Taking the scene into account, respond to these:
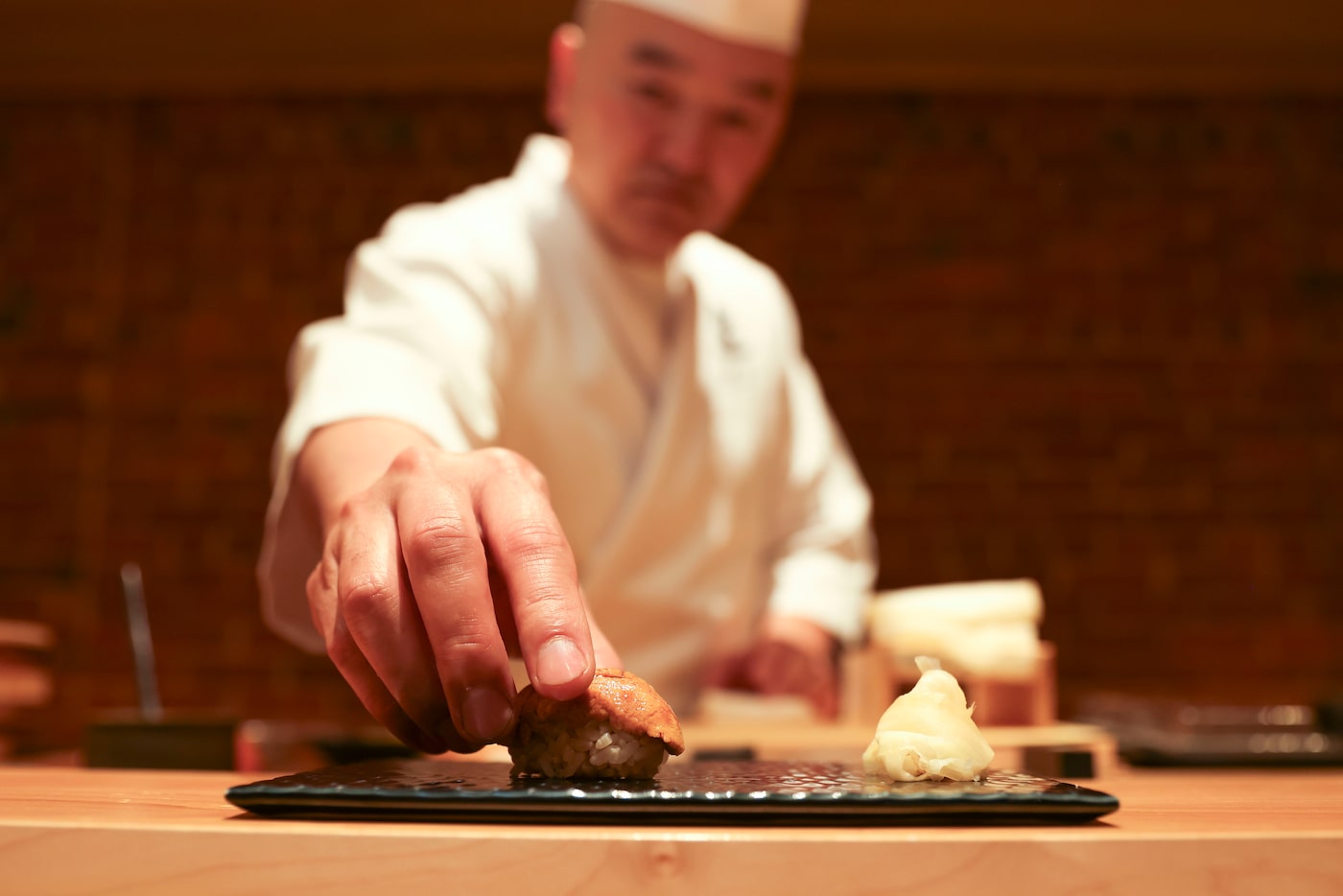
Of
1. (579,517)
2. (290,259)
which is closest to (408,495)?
(579,517)

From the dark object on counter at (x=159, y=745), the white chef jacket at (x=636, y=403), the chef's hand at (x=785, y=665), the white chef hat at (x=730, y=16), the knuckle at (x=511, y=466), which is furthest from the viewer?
the chef's hand at (x=785, y=665)

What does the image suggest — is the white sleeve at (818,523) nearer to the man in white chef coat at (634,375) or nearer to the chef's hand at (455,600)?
the man in white chef coat at (634,375)

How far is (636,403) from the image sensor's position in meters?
1.91

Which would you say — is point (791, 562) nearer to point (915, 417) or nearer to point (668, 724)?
point (668, 724)

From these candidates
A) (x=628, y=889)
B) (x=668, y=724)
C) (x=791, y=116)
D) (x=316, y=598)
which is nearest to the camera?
(x=628, y=889)

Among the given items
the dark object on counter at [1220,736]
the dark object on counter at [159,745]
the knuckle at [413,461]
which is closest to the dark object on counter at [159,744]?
the dark object on counter at [159,745]

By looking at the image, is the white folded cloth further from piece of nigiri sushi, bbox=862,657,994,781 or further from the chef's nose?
piece of nigiri sushi, bbox=862,657,994,781

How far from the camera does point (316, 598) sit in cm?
86

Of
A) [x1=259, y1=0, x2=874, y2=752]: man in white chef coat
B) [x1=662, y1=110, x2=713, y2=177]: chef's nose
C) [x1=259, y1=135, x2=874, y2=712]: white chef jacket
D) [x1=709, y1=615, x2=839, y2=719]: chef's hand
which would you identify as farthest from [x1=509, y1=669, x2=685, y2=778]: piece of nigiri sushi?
[x1=709, y1=615, x2=839, y2=719]: chef's hand

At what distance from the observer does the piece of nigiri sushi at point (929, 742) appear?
2.14 ft

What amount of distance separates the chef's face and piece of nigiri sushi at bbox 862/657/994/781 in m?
1.22

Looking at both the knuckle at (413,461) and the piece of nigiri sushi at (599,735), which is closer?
the piece of nigiri sushi at (599,735)

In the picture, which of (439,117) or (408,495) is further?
(439,117)

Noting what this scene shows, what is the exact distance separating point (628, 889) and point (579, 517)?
1385 millimetres
